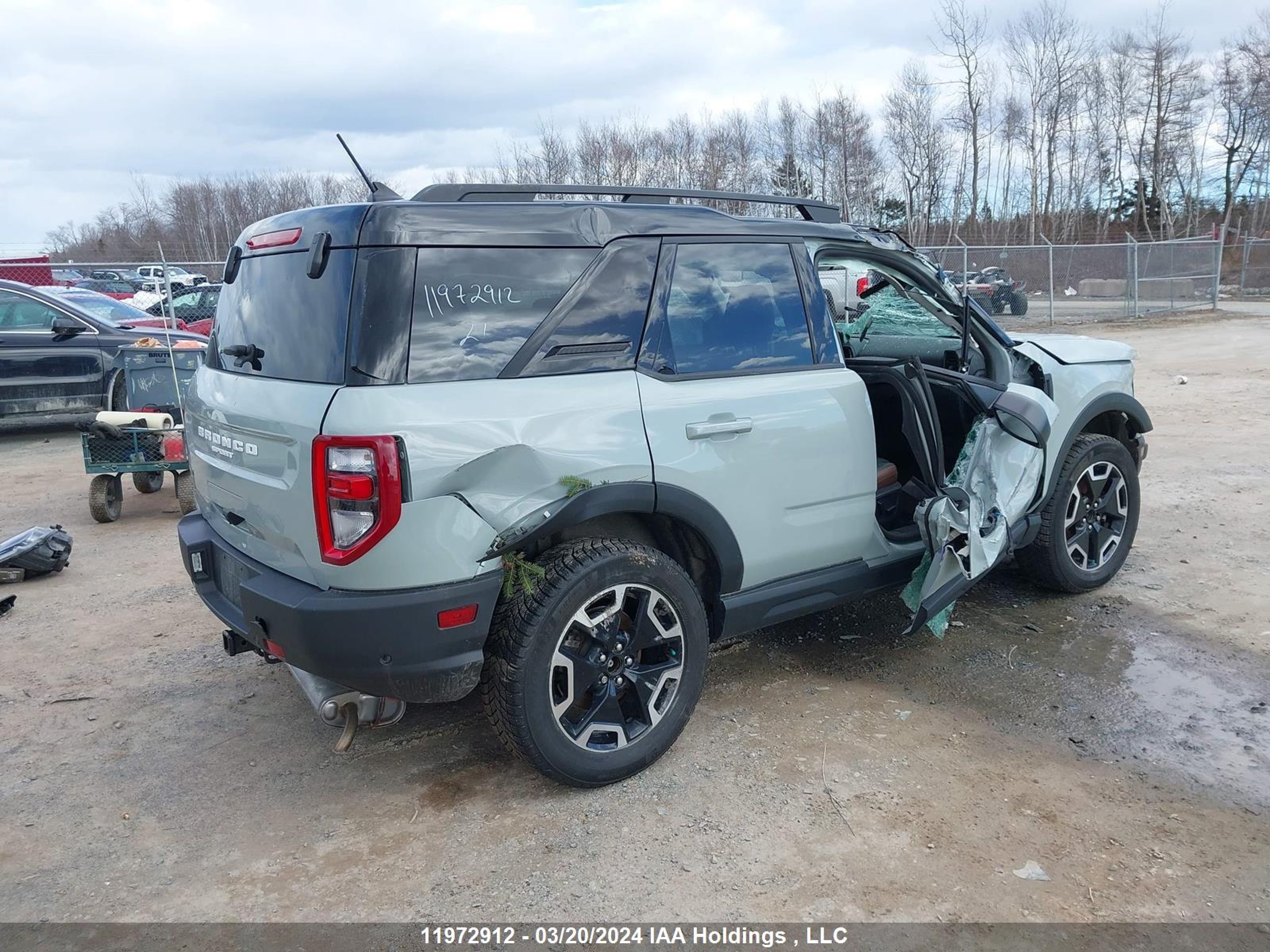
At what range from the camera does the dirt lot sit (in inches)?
110

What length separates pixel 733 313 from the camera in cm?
365

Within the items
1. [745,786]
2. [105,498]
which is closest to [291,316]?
[745,786]

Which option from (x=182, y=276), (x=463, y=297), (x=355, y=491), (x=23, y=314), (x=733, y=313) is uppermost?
(x=182, y=276)

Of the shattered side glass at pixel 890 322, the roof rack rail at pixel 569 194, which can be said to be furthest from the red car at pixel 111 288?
the roof rack rail at pixel 569 194

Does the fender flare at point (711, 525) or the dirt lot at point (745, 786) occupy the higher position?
the fender flare at point (711, 525)

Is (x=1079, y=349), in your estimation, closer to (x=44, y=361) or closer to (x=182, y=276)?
(x=44, y=361)

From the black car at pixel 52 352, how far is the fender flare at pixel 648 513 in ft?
28.5

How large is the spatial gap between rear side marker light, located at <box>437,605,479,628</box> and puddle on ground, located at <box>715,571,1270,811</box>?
1.71 meters

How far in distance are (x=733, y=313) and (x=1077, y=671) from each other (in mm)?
2272

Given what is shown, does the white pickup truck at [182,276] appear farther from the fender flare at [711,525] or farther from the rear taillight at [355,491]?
the fender flare at [711,525]

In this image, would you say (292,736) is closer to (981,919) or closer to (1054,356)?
(981,919)

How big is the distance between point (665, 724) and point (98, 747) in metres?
2.31

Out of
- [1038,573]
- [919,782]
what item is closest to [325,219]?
[919,782]

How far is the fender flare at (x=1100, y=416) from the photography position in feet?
15.3
